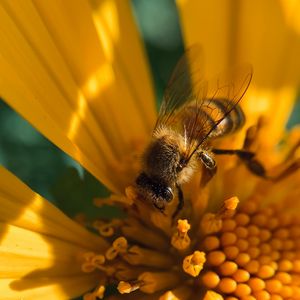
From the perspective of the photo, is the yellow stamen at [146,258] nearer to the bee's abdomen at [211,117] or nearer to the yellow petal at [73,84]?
the yellow petal at [73,84]

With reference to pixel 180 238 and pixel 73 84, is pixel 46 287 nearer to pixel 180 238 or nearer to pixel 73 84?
pixel 180 238

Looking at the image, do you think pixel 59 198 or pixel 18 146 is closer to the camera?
pixel 59 198

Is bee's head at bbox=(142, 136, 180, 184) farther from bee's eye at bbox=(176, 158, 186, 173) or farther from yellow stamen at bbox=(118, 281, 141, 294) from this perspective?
yellow stamen at bbox=(118, 281, 141, 294)

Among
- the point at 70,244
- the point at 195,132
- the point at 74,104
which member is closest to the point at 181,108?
the point at 195,132

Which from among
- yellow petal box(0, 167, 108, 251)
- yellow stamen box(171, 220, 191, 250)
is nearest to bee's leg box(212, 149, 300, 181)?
yellow stamen box(171, 220, 191, 250)

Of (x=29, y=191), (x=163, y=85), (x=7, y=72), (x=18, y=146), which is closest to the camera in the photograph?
(x=7, y=72)

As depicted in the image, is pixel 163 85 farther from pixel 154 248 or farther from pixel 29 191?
pixel 29 191

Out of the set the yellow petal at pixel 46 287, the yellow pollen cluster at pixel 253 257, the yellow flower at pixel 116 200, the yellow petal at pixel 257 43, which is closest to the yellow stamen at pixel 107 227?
the yellow flower at pixel 116 200
